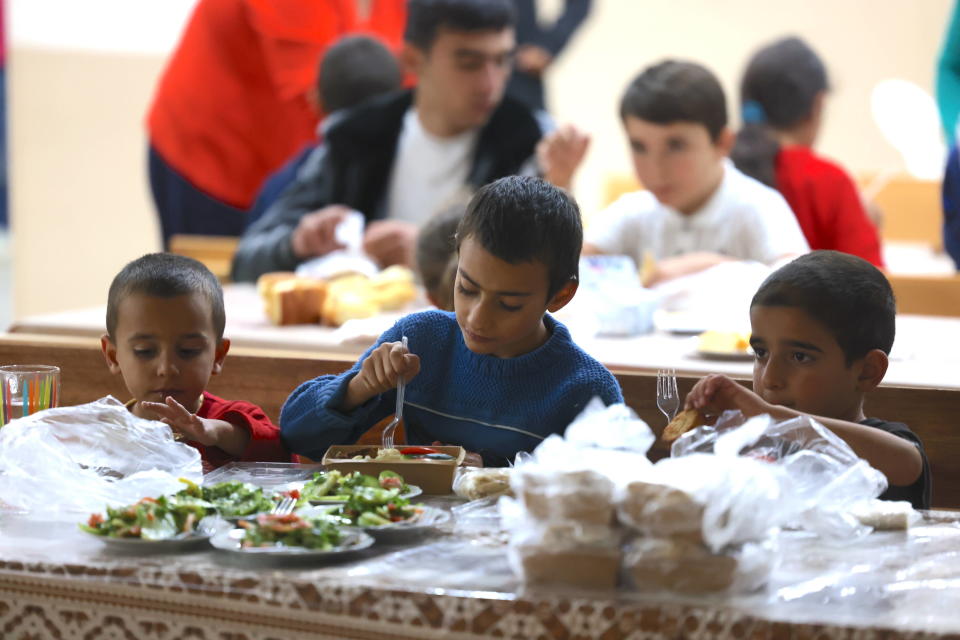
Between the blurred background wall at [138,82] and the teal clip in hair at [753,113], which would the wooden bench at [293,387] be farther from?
the blurred background wall at [138,82]

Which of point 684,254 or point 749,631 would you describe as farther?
point 684,254

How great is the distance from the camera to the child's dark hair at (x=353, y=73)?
173 inches

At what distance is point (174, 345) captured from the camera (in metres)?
1.80

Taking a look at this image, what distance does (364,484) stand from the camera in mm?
1437

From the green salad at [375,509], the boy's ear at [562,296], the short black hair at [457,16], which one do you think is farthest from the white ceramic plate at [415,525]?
the short black hair at [457,16]

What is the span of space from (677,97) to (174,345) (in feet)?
5.69

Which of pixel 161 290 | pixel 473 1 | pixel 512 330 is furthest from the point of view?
pixel 473 1

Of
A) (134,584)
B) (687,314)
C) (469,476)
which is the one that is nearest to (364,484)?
(469,476)

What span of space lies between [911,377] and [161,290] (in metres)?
1.34

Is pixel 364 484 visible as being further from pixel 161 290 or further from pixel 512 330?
pixel 161 290

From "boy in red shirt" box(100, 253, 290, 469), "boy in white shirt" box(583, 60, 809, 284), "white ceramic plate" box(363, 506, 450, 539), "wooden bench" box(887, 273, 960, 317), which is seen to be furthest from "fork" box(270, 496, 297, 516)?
"wooden bench" box(887, 273, 960, 317)

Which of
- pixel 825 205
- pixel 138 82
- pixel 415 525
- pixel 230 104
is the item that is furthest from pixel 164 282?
pixel 138 82

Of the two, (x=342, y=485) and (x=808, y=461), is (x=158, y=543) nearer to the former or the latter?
(x=342, y=485)

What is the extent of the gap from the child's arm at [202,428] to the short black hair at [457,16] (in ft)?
7.07
